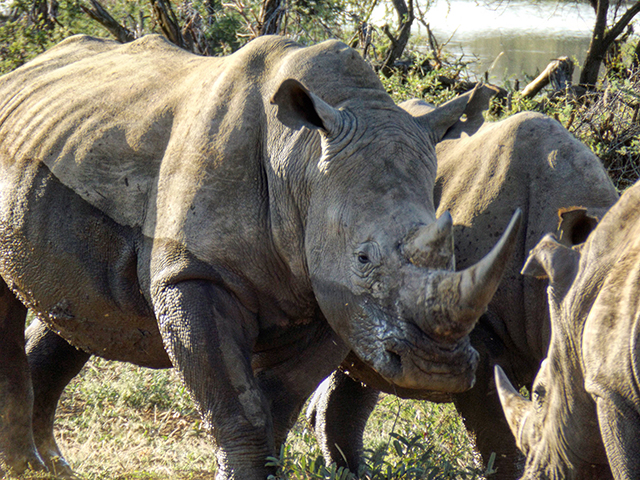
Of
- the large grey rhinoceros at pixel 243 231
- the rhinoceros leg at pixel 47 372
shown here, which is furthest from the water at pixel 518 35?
the large grey rhinoceros at pixel 243 231

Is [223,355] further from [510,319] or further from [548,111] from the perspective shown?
[548,111]

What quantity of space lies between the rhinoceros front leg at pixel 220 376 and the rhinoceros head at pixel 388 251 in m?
0.46

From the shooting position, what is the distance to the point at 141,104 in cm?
428

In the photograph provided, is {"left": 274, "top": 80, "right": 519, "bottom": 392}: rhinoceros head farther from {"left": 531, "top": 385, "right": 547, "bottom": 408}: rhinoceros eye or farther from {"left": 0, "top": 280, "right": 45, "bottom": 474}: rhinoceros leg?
{"left": 0, "top": 280, "right": 45, "bottom": 474}: rhinoceros leg

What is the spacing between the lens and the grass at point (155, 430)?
504cm

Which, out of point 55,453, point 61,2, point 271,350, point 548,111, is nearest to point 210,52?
point 61,2

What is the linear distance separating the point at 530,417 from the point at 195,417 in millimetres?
3353

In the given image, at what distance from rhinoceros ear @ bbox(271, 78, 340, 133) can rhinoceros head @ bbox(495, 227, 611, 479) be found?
3.43 feet

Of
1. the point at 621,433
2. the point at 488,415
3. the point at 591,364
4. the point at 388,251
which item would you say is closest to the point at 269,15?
the point at 488,415

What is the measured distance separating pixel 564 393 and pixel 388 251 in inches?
32.3

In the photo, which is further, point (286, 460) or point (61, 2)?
point (61, 2)

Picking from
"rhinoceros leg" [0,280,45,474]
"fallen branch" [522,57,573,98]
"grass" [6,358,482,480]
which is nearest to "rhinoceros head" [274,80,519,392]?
"grass" [6,358,482,480]

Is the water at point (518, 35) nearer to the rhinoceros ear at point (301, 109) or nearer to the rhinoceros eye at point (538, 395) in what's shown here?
the rhinoceros ear at point (301, 109)

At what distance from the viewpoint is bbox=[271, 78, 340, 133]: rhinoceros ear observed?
3570mm
